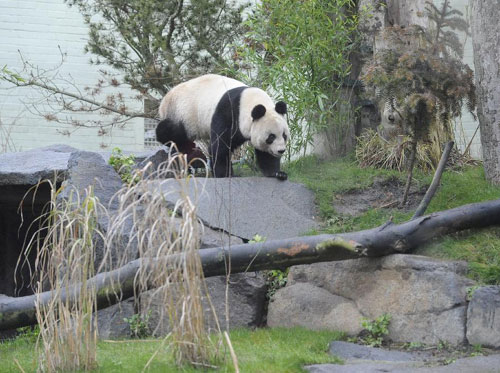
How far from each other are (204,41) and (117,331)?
6086mm

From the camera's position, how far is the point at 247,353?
16.6 feet

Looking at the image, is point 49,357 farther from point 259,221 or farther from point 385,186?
point 385,186

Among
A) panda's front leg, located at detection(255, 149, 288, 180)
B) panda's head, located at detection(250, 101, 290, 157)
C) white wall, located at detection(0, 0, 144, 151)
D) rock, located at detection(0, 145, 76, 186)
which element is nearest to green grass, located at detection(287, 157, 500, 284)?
panda's front leg, located at detection(255, 149, 288, 180)

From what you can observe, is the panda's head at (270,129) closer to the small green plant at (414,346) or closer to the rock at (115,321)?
the rock at (115,321)

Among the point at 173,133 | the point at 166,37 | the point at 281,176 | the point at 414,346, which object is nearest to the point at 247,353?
the point at 414,346

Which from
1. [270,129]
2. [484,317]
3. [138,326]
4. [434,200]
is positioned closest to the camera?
[484,317]

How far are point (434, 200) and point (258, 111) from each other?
2.21 m

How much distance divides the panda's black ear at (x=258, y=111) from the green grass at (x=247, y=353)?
2.95 metres

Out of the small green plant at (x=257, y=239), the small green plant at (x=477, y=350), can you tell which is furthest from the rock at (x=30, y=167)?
the small green plant at (x=477, y=350)

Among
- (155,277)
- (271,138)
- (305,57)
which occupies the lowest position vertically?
(155,277)

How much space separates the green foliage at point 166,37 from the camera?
10945 mm

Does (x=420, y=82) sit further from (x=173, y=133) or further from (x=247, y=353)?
(x=173, y=133)

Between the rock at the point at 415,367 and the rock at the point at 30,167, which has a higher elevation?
the rock at the point at 30,167

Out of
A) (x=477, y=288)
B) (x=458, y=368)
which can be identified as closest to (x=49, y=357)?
(x=458, y=368)
